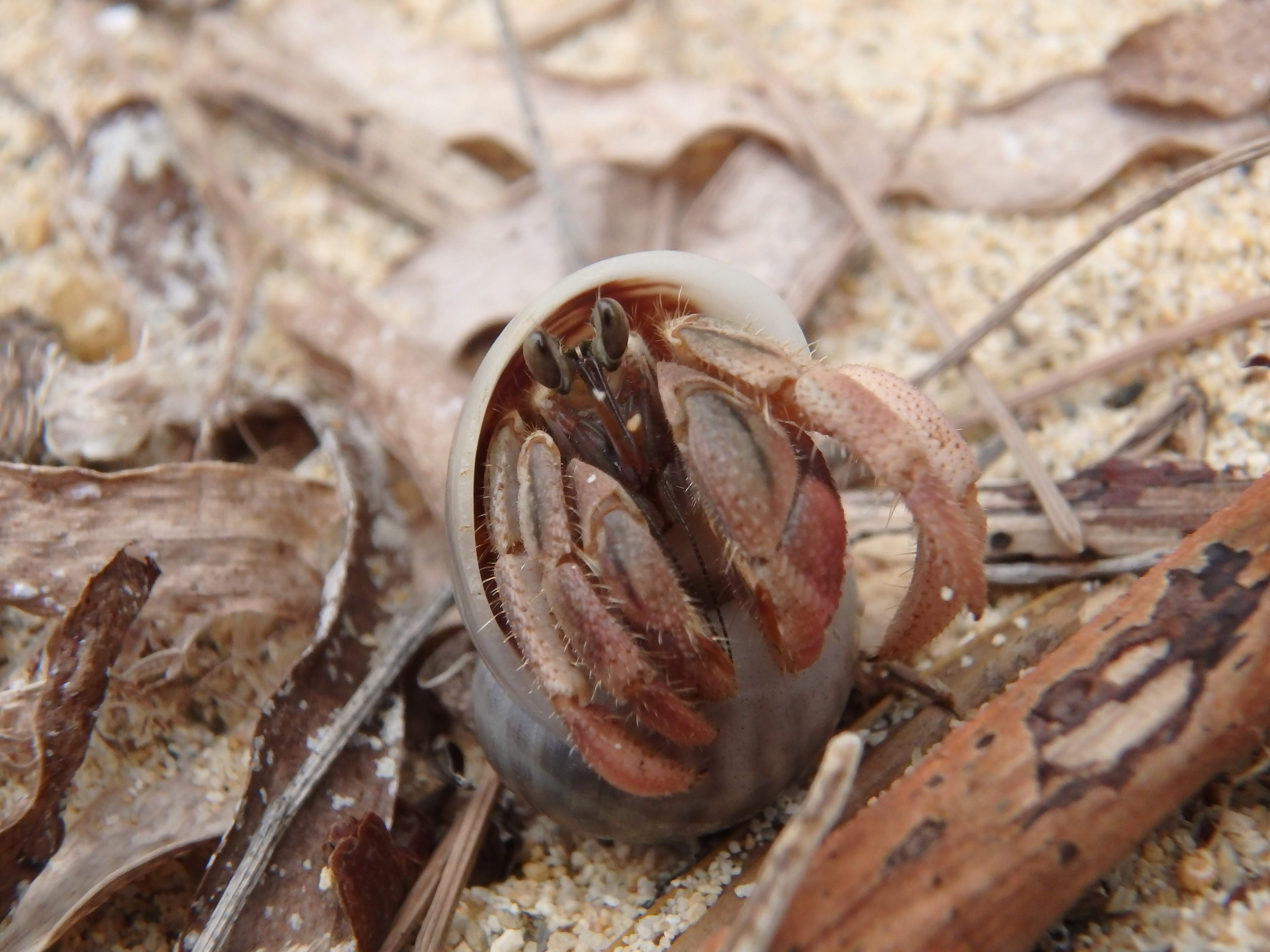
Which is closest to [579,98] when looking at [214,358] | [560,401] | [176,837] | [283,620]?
[214,358]

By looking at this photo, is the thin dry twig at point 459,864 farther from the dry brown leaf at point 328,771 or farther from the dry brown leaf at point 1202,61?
the dry brown leaf at point 1202,61

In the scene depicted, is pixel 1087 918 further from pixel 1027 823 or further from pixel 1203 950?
pixel 1027 823

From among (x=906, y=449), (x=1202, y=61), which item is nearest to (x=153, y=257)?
(x=906, y=449)

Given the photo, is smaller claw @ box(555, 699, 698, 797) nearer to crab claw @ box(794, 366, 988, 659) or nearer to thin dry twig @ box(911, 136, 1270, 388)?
crab claw @ box(794, 366, 988, 659)

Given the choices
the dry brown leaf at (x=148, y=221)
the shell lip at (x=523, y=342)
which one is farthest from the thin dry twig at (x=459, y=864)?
the dry brown leaf at (x=148, y=221)

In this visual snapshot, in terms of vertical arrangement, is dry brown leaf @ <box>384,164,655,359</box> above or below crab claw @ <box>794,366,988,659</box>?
below

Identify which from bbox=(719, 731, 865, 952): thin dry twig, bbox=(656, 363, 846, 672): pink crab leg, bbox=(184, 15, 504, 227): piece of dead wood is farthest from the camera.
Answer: bbox=(184, 15, 504, 227): piece of dead wood

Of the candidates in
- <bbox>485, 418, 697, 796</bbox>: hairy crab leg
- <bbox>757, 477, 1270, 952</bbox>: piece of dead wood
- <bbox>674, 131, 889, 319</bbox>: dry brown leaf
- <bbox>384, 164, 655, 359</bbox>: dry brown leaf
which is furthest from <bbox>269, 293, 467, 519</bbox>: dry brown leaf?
<bbox>757, 477, 1270, 952</bbox>: piece of dead wood

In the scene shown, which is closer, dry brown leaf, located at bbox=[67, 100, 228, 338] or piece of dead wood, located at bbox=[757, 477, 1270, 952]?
piece of dead wood, located at bbox=[757, 477, 1270, 952]
